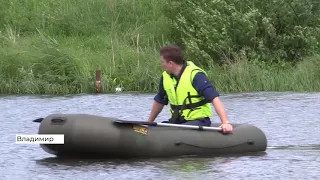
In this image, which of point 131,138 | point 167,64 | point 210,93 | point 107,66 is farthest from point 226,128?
point 107,66

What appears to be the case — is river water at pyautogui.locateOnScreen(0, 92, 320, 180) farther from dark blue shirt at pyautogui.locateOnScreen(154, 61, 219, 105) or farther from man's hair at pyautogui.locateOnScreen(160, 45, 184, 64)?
man's hair at pyautogui.locateOnScreen(160, 45, 184, 64)

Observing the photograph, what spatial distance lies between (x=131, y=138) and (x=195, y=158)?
0.85m

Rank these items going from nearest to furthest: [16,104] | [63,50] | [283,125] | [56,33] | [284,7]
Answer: [283,125] → [16,104] → [63,50] → [284,7] → [56,33]

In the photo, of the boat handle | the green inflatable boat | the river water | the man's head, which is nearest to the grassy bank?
the river water

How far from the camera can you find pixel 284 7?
27781 millimetres

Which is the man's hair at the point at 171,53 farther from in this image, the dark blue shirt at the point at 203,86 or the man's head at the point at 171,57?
the dark blue shirt at the point at 203,86

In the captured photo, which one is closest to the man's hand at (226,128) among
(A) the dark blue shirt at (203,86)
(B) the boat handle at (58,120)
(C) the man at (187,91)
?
(C) the man at (187,91)

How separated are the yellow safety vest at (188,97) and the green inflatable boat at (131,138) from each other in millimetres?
233

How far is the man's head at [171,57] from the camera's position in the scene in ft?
36.6

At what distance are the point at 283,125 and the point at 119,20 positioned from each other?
17.5 metres

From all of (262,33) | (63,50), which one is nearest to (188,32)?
(262,33)

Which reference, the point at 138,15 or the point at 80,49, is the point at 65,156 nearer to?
the point at 80,49

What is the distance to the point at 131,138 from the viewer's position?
11000mm

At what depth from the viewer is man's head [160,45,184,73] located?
11.2m
